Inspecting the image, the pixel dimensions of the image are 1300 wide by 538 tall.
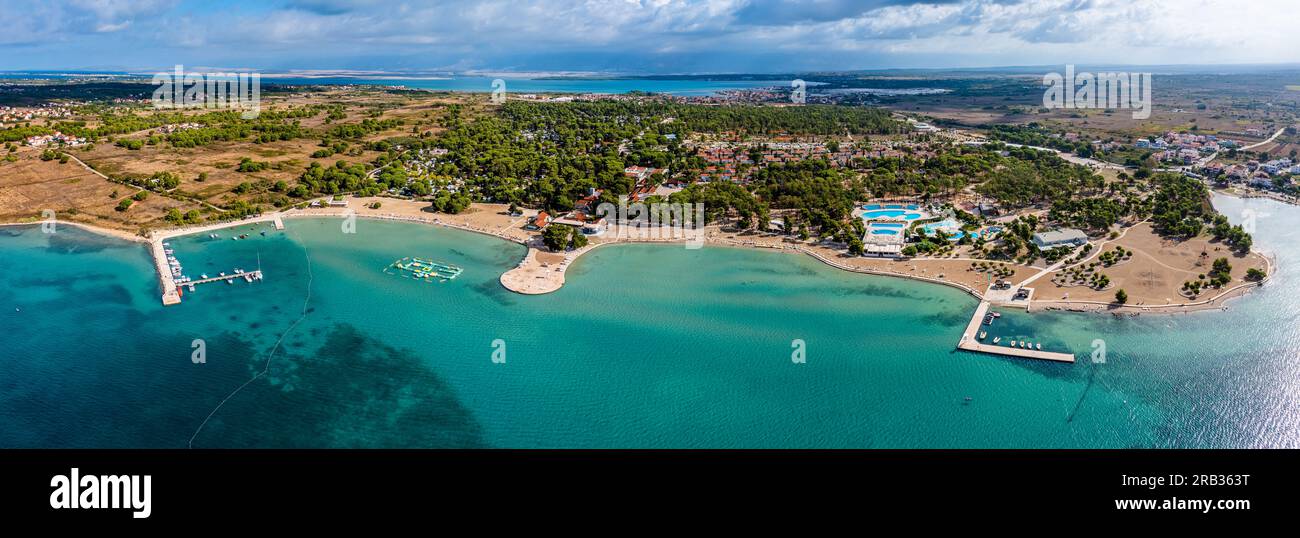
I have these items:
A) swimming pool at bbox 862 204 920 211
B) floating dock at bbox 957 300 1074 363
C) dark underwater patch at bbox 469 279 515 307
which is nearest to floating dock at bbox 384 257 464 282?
dark underwater patch at bbox 469 279 515 307

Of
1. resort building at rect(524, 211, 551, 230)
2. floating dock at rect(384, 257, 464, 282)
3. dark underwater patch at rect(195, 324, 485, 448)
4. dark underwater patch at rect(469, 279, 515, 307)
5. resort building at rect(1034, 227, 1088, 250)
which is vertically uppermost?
resort building at rect(524, 211, 551, 230)

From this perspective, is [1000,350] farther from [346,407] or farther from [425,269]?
[425,269]

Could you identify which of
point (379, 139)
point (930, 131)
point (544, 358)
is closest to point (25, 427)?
point (544, 358)

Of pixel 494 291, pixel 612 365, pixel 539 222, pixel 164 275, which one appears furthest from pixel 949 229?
pixel 164 275

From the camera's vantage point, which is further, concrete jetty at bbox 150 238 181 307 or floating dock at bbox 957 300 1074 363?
concrete jetty at bbox 150 238 181 307

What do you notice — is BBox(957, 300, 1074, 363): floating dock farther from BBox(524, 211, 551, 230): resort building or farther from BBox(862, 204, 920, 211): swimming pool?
BBox(524, 211, 551, 230): resort building

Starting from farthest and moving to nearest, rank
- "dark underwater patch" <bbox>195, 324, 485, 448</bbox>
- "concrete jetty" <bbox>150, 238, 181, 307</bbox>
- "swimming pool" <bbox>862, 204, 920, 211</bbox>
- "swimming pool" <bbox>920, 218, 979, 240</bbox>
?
"swimming pool" <bbox>862, 204, 920, 211</bbox> < "swimming pool" <bbox>920, 218, 979, 240</bbox> < "concrete jetty" <bbox>150, 238, 181, 307</bbox> < "dark underwater patch" <bbox>195, 324, 485, 448</bbox>

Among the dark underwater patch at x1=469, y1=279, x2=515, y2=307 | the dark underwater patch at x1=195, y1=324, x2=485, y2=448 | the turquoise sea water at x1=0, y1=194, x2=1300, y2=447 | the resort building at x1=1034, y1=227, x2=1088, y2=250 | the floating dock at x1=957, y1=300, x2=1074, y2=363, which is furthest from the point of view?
the resort building at x1=1034, y1=227, x2=1088, y2=250
